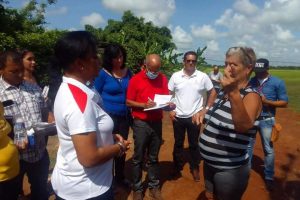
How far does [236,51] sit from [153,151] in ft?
7.93

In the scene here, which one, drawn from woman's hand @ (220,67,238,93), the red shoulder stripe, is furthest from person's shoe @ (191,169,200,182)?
the red shoulder stripe

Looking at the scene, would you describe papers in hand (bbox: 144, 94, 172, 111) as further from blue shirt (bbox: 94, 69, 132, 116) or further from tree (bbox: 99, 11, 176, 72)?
tree (bbox: 99, 11, 176, 72)

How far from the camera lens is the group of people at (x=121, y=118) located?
1921 millimetres

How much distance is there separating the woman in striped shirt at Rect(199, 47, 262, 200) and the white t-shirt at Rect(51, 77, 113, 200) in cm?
106

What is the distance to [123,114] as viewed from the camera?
4934 mm

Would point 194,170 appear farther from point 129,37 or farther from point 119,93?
point 129,37

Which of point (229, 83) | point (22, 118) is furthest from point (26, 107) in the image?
point (229, 83)

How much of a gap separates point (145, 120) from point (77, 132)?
2.88 metres

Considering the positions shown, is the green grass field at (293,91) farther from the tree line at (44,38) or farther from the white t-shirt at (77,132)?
the white t-shirt at (77,132)

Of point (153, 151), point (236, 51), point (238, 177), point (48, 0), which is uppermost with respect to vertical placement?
point (48, 0)

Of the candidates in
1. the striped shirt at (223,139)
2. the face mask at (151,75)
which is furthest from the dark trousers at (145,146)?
the striped shirt at (223,139)

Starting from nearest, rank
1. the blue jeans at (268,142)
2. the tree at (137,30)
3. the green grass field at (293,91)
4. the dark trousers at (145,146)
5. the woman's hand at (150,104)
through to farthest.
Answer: the woman's hand at (150,104) < the dark trousers at (145,146) < the blue jeans at (268,142) < the green grass field at (293,91) < the tree at (137,30)

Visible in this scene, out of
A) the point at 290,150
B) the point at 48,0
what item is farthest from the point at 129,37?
the point at 290,150

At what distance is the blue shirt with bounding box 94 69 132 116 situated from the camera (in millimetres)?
4730
